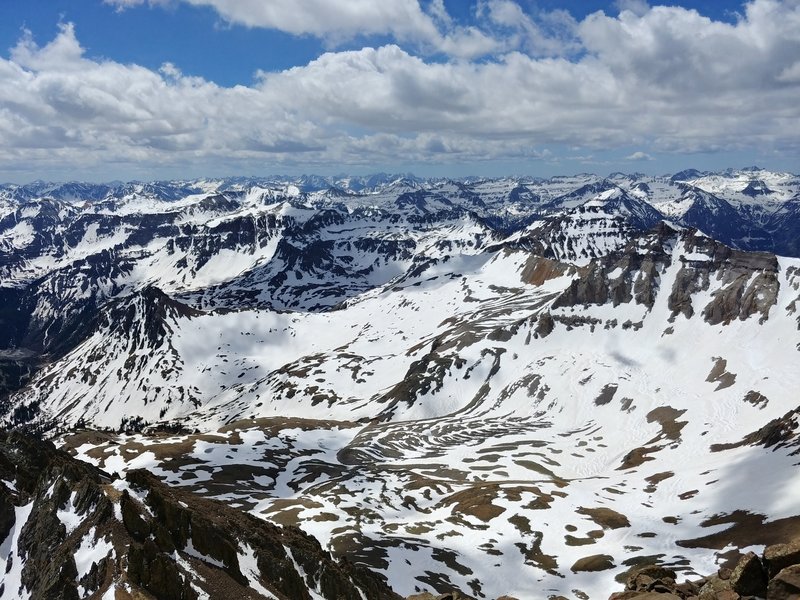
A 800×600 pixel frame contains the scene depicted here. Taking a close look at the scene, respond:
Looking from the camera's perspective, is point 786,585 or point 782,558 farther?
point 782,558

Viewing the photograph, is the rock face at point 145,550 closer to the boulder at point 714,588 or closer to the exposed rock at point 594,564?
the exposed rock at point 594,564

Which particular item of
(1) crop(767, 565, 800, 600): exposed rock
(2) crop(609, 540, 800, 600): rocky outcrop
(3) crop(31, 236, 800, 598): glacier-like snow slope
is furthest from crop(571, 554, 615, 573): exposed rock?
(1) crop(767, 565, 800, 600): exposed rock

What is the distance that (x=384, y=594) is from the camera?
5941 cm

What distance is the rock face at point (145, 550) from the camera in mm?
41134

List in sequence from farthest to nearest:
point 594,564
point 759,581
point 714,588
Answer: point 594,564, point 714,588, point 759,581

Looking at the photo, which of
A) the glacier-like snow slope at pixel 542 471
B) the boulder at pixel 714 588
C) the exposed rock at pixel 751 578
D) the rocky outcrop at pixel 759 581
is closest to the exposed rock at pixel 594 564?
the glacier-like snow slope at pixel 542 471

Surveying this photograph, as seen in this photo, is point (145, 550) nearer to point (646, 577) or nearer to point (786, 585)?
point (646, 577)

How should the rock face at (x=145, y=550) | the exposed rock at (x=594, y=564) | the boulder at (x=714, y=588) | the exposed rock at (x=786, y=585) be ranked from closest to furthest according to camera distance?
1. the exposed rock at (x=786, y=585)
2. the boulder at (x=714, y=588)
3. the rock face at (x=145, y=550)
4. the exposed rock at (x=594, y=564)

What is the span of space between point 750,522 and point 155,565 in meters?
86.9

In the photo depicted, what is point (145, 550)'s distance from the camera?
41094mm

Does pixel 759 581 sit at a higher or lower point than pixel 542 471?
higher

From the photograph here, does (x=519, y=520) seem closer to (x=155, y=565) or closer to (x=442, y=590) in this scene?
(x=442, y=590)

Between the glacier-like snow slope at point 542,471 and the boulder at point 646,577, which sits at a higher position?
the boulder at point 646,577

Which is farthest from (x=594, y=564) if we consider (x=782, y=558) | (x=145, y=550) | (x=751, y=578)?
(x=145, y=550)
